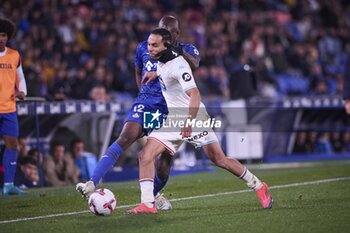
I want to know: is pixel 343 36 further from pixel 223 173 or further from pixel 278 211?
pixel 278 211

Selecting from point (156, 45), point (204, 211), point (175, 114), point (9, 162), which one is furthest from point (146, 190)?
point (9, 162)

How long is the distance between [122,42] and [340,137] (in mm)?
6273

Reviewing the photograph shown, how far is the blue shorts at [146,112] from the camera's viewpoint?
375 inches

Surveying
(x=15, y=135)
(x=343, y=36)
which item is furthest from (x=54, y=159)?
(x=343, y=36)

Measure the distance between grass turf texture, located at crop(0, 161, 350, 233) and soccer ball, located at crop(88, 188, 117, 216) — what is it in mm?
88

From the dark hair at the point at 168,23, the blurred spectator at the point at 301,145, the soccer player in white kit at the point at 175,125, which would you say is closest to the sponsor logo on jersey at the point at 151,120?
the soccer player in white kit at the point at 175,125

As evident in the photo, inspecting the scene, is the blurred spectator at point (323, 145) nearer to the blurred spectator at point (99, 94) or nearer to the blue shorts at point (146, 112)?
the blurred spectator at point (99, 94)

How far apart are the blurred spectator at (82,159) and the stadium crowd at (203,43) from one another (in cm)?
97

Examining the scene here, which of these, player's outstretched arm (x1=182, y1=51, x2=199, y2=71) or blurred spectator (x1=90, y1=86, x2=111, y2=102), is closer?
player's outstretched arm (x1=182, y1=51, x2=199, y2=71)

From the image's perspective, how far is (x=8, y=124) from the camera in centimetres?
1126

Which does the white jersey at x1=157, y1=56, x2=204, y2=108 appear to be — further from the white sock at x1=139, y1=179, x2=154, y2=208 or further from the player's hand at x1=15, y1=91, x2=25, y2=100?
the player's hand at x1=15, y1=91, x2=25, y2=100

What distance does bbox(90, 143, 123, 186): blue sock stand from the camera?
8.80 m

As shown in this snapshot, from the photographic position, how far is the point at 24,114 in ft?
45.1

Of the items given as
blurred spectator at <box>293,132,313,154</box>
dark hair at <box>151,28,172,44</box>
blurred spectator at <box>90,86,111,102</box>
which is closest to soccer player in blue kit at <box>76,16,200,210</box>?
dark hair at <box>151,28,172,44</box>
